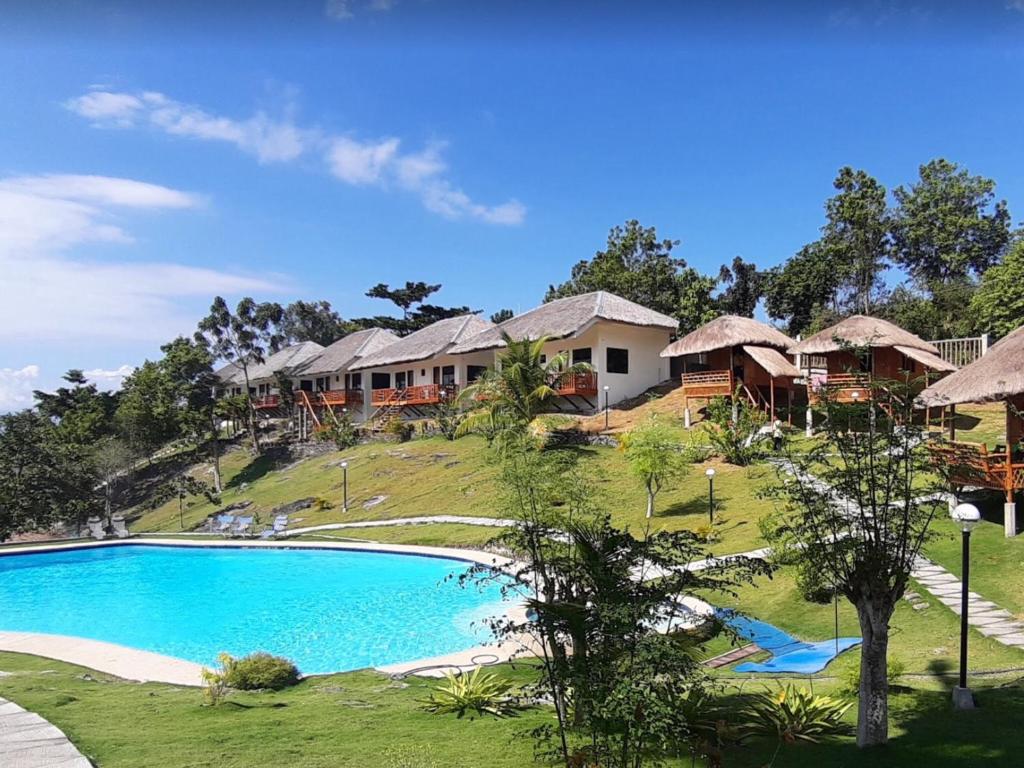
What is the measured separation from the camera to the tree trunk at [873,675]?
4566mm

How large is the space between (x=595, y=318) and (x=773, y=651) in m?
19.1

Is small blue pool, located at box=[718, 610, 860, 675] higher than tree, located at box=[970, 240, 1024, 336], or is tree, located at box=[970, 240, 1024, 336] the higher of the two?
tree, located at box=[970, 240, 1024, 336]

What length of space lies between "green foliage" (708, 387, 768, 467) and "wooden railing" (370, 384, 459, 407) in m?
13.5

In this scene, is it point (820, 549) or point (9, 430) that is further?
point (9, 430)

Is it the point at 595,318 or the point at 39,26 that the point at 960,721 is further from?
the point at 595,318

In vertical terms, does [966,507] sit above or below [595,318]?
below

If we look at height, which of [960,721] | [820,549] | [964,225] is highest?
[964,225]

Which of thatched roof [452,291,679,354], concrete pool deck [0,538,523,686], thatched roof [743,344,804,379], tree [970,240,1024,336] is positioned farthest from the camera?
thatched roof [452,291,679,354]

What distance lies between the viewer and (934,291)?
111 ft

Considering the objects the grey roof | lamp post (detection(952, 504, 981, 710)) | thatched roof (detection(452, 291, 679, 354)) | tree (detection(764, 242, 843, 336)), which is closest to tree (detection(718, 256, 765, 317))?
tree (detection(764, 242, 843, 336))

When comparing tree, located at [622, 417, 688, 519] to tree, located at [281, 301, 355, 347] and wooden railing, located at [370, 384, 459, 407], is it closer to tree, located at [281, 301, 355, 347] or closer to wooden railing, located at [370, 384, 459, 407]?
wooden railing, located at [370, 384, 459, 407]

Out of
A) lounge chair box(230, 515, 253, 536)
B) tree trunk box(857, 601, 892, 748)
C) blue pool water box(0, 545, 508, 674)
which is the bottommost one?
blue pool water box(0, 545, 508, 674)

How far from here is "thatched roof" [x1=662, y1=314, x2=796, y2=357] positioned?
78.3 ft

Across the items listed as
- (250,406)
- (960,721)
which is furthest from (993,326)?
(250,406)
